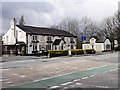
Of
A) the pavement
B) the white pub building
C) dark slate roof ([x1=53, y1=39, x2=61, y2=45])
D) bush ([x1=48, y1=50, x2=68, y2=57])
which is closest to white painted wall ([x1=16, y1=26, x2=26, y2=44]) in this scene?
the white pub building

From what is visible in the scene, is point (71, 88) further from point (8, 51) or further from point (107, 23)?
point (107, 23)

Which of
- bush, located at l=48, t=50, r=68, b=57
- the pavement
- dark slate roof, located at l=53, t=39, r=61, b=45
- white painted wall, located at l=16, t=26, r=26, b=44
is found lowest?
the pavement

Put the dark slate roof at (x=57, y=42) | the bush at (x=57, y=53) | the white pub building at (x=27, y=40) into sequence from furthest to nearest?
the dark slate roof at (x=57, y=42) < the white pub building at (x=27, y=40) < the bush at (x=57, y=53)

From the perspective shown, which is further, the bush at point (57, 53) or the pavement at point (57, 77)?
the bush at point (57, 53)

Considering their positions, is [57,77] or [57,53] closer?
[57,77]

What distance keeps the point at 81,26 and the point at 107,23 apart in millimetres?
10929

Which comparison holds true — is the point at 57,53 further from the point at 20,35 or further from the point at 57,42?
the point at 20,35

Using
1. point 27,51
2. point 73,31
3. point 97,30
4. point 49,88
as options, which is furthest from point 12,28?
point 97,30

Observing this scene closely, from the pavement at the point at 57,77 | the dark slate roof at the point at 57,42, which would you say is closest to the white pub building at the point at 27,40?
the dark slate roof at the point at 57,42

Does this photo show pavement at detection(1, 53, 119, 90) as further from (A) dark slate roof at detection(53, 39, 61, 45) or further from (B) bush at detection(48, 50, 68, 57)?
(A) dark slate roof at detection(53, 39, 61, 45)

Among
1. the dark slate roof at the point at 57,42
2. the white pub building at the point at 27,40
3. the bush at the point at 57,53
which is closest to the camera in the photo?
the bush at the point at 57,53

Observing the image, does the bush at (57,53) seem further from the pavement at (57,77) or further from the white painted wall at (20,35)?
the pavement at (57,77)

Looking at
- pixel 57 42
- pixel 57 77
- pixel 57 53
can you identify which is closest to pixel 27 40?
pixel 57 53

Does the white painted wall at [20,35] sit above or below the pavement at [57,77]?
above
